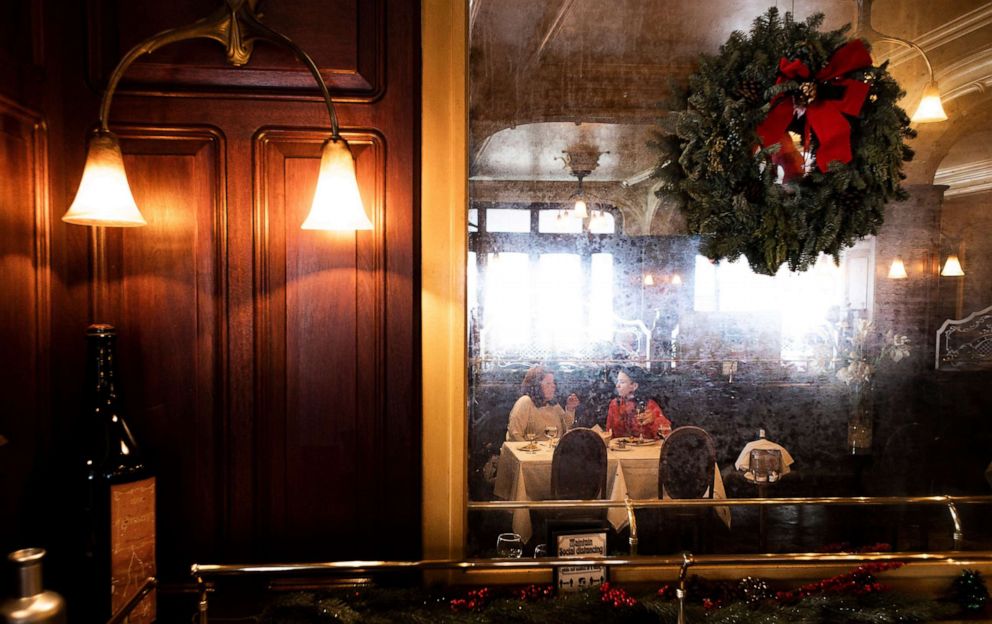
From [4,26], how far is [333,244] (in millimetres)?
661

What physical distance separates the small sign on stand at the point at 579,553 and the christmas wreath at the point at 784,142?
2.31 feet

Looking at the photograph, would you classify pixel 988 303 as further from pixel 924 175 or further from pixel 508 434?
pixel 508 434

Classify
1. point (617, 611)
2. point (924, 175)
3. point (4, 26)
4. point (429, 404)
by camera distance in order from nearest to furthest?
1. point (4, 26)
2. point (617, 611)
3. point (429, 404)
4. point (924, 175)

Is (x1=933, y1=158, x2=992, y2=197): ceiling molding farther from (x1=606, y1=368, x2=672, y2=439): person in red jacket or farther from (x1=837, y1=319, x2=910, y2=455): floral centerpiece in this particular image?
(x1=606, y1=368, x2=672, y2=439): person in red jacket

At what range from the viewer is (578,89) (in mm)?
1410

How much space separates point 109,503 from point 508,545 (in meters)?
0.80

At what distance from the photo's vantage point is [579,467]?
1.45 metres

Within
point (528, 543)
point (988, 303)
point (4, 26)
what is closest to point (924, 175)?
point (988, 303)

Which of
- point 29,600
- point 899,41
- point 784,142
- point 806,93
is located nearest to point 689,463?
point 784,142

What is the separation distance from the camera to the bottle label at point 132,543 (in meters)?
1.11

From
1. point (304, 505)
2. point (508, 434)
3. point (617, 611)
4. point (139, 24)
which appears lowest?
point (617, 611)

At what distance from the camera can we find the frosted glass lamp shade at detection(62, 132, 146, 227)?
102cm

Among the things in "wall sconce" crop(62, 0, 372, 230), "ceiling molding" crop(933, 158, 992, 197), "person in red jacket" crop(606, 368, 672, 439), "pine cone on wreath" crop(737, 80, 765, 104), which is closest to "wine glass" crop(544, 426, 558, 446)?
"person in red jacket" crop(606, 368, 672, 439)

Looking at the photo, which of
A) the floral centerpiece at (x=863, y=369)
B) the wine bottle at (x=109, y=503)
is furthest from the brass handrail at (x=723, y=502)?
the wine bottle at (x=109, y=503)
